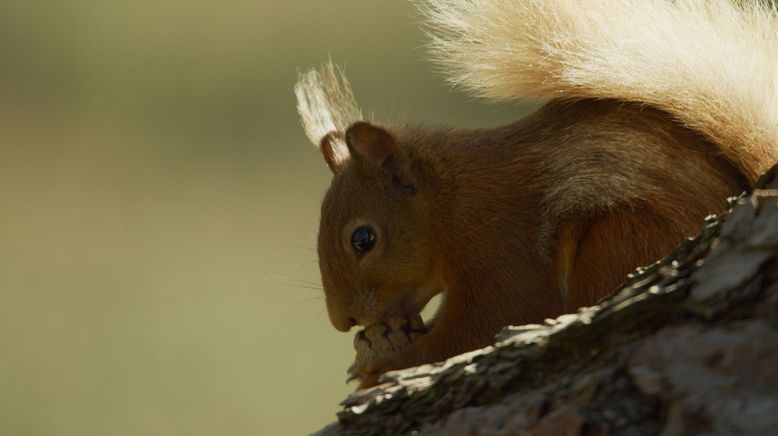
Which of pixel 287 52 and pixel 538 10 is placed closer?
pixel 538 10

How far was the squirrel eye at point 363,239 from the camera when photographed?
1576 millimetres

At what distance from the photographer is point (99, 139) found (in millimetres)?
3852

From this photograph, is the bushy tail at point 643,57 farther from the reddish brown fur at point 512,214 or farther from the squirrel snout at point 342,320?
the squirrel snout at point 342,320

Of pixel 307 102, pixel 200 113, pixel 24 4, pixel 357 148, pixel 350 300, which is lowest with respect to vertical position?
pixel 350 300

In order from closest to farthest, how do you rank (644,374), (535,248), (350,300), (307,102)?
(644,374) < (535,248) < (350,300) < (307,102)

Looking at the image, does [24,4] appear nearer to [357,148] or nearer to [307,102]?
[307,102]

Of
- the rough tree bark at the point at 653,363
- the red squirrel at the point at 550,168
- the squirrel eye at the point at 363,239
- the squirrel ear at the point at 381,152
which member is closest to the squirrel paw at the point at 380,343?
the red squirrel at the point at 550,168

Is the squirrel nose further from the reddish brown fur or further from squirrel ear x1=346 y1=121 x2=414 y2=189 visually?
squirrel ear x1=346 y1=121 x2=414 y2=189

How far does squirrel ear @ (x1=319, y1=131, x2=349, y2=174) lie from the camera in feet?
A: 5.73

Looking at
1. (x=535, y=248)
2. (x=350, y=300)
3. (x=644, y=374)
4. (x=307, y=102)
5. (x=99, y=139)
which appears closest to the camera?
(x=644, y=374)

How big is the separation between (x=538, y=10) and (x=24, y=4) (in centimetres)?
300

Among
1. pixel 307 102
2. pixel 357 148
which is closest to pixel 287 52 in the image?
pixel 307 102

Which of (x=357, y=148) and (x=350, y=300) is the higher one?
(x=357, y=148)

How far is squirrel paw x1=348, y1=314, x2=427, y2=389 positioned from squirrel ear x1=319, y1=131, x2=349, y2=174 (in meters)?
0.32
